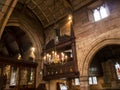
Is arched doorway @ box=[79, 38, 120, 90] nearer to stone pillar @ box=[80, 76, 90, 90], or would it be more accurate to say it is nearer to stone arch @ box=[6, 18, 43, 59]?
stone pillar @ box=[80, 76, 90, 90]

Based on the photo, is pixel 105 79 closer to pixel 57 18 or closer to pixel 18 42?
pixel 57 18

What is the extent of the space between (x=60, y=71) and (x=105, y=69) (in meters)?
4.79

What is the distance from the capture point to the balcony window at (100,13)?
8937mm

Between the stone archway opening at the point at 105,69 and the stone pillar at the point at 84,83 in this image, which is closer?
the stone pillar at the point at 84,83

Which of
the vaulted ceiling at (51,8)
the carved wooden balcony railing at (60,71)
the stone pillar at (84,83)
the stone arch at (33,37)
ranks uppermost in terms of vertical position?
the vaulted ceiling at (51,8)

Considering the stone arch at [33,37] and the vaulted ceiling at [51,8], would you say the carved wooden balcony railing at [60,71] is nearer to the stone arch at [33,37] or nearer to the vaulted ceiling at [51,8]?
the stone arch at [33,37]

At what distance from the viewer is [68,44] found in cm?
1029

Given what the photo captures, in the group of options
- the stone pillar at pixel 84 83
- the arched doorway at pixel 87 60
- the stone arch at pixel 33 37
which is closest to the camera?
the arched doorway at pixel 87 60

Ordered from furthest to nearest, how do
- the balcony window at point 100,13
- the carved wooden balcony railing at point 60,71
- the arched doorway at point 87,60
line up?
the carved wooden balcony railing at point 60,71
the balcony window at point 100,13
the arched doorway at point 87,60

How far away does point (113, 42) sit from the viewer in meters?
7.90

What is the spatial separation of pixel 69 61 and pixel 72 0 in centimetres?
501

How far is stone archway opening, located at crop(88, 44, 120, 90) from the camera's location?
1145 centimetres

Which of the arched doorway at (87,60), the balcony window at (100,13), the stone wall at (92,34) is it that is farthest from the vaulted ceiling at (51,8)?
the arched doorway at (87,60)

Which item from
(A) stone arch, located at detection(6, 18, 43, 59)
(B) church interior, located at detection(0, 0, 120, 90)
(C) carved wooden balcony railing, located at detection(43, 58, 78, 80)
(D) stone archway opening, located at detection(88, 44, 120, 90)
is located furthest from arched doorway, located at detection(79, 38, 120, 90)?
(A) stone arch, located at detection(6, 18, 43, 59)
